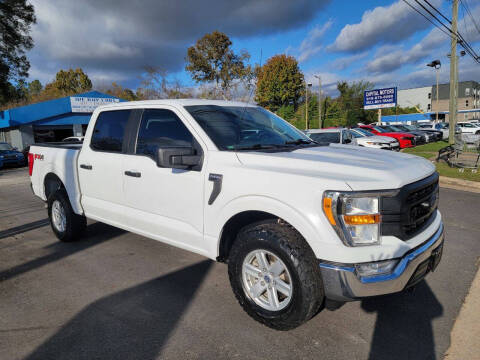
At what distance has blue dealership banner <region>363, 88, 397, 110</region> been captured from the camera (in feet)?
111

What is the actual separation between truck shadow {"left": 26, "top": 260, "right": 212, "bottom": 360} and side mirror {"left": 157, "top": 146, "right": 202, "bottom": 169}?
134 cm

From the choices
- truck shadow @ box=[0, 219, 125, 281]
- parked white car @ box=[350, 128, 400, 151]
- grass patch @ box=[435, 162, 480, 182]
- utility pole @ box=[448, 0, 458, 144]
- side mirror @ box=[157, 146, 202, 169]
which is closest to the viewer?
side mirror @ box=[157, 146, 202, 169]

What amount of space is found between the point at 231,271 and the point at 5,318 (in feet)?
6.92

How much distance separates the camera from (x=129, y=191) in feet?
12.8

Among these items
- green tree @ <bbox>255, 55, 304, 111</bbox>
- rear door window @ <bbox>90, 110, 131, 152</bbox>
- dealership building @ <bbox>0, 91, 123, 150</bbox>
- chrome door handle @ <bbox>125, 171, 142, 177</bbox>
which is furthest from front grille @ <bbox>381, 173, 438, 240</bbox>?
green tree @ <bbox>255, 55, 304, 111</bbox>

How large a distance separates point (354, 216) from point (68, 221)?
412cm

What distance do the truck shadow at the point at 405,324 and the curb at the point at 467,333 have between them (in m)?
0.14

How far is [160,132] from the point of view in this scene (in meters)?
3.73

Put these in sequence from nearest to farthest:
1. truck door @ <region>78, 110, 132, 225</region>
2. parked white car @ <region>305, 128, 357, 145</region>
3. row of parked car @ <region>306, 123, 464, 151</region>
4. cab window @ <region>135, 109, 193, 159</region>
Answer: cab window @ <region>135, 109, 193, 159</region>
truck door @ <region>78, 110, 132, 225</region>
parked white car @ <region>305, 128, 357, 145</region>
row of parked car @ <region>306, 123, 464, 151</region>

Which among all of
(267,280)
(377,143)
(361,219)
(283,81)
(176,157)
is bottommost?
(267,280)

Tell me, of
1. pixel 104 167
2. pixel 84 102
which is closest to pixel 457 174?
pixel 104 167

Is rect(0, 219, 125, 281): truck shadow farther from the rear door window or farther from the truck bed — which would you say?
the rear door window

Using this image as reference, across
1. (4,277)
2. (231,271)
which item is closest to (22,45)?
(4,277)

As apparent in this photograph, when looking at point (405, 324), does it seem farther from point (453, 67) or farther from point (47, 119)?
point (47, 119)
